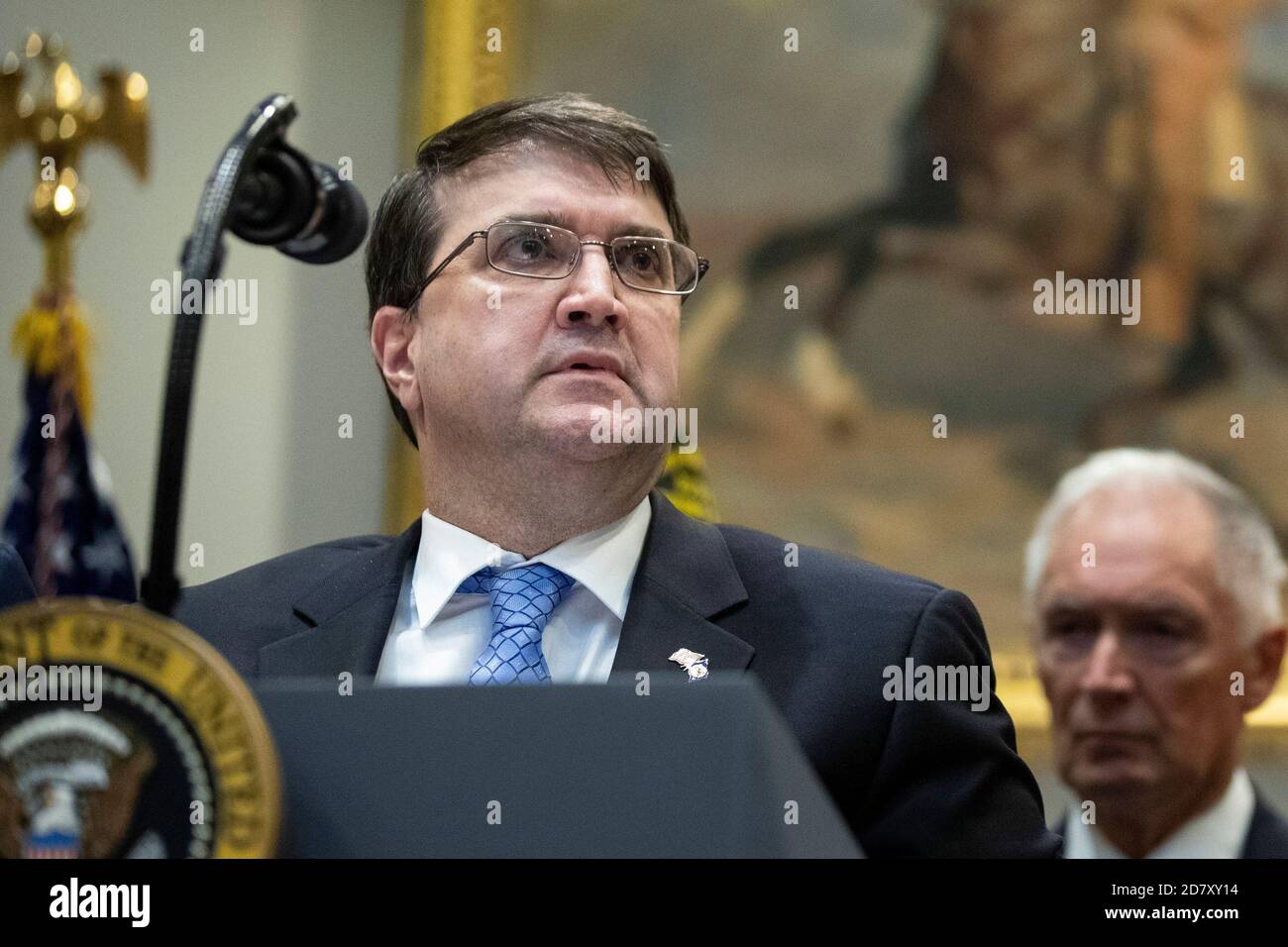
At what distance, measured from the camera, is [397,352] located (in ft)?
11.0

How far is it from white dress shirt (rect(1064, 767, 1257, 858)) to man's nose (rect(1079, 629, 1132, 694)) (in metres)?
0.28

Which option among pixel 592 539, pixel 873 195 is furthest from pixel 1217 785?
pixel 873 195

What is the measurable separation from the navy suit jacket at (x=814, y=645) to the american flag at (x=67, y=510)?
48.6 inches

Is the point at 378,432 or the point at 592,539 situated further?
the point at 378,432

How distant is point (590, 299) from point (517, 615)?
537 mm

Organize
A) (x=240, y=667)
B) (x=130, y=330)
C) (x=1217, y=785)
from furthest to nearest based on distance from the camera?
(x=130, y=330) → (x=1217, y=785) → (x=240, y=667)

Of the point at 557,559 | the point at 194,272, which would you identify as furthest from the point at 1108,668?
the point at 194,272

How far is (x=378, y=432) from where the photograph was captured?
5887 mm

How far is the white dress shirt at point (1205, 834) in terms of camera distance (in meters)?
3.73

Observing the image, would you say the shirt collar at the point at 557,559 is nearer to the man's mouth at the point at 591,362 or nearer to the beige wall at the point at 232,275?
the man's mouth at the point at 591,362

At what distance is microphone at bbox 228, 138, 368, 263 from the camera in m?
2.15
